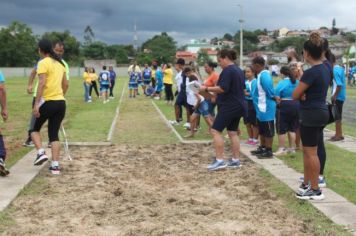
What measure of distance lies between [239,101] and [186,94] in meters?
5.35

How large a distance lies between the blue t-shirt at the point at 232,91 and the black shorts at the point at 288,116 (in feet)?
4.34

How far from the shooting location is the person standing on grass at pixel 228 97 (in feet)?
25.8

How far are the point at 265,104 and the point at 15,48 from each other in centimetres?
8633

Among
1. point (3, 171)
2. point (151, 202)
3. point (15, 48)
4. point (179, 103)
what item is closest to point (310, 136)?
point (151, 202)

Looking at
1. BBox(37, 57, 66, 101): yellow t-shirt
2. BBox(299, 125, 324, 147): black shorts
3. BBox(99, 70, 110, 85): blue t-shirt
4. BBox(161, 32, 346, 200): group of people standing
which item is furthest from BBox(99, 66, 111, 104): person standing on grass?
BBox(299, 125, 324, 147): black shorts

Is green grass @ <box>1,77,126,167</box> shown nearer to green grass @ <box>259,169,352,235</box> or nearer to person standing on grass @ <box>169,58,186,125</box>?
person standing on grass @ <box>169,58,186,125</box>

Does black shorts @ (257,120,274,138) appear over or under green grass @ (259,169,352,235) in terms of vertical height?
over

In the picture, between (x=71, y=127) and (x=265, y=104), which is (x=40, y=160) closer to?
(x=265, y=104)

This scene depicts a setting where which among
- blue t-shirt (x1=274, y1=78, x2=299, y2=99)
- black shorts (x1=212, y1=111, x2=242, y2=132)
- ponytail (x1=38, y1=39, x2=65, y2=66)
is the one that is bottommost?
black shorts (x1=212, y1=111, x2=242, y2=132)

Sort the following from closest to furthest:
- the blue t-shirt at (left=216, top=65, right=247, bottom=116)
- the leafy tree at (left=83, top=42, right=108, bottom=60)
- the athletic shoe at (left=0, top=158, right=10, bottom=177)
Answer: the athletic shoe at (left=0, top=158, right=10, bottom=177), the blue t-shirt at (left=216, top=65, right=247, bottom=116), the leafy tree at (left=83, top=42, right=108, bottom=60)

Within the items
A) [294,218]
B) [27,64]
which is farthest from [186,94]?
[27,64]

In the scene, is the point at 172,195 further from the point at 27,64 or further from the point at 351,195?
the point at 27,64

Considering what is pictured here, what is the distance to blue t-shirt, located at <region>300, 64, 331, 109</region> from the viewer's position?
233 inches

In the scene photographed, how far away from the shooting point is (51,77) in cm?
755
